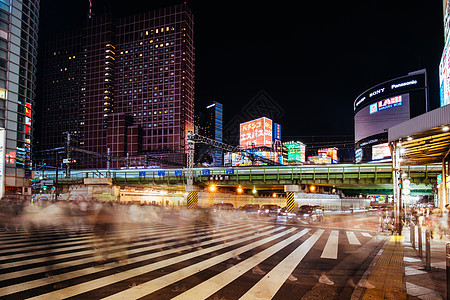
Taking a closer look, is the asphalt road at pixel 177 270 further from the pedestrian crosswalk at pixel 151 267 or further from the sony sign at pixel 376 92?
the sony sign at pixel 376 92

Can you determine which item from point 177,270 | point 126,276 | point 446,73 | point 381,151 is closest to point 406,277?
point 177,270

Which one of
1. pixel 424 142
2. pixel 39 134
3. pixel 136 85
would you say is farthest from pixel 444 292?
pixel 39 134

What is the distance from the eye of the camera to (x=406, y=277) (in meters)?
7.04

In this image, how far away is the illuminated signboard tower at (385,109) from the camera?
82.9m

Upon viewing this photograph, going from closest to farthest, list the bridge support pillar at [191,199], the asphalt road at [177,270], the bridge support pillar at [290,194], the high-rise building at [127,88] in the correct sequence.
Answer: the asphalt road at [177,270], the bridge support pillar at [290,194], the bridge support pillar at [191,199], the high-rise building at [127,88]

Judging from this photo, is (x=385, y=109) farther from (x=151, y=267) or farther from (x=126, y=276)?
(x=126, y=276)

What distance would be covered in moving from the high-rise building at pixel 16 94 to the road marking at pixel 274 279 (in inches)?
1707

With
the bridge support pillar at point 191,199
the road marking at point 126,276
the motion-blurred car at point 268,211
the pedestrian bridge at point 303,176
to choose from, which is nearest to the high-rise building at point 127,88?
the pedestrian bridge at point 303,176

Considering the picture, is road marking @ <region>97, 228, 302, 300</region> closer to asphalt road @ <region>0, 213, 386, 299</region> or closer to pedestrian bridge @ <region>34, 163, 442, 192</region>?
asphalt road @ <region>0, 213, 386, 299</region>

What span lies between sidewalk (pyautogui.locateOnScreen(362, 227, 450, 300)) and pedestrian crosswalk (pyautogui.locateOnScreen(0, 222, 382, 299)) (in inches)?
57.0

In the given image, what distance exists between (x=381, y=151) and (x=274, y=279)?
92.0m

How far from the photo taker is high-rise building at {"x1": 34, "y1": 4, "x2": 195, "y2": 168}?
4958 inches

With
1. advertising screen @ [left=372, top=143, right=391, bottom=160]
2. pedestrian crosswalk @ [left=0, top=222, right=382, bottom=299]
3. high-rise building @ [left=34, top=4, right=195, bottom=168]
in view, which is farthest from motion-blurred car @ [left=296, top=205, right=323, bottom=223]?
high-rise building @ [left=34, top=4, right=195, bottom=168]

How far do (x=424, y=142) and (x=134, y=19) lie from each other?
147 meters
